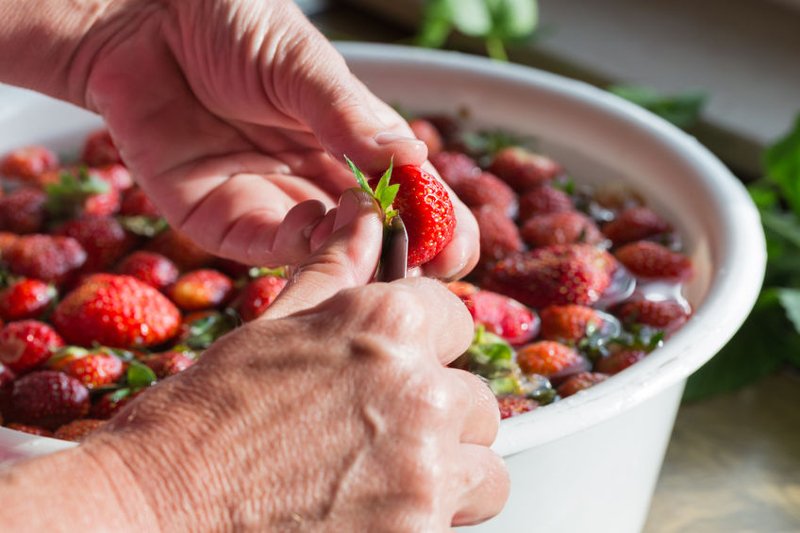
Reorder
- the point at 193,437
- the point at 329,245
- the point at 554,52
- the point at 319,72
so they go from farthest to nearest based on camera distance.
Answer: the point at 554,52 → the point at 319,72 → the point at 329,245 → the point at 193,437

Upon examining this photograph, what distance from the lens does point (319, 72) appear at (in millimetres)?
811

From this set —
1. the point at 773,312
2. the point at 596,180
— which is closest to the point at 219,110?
the point at 596,180

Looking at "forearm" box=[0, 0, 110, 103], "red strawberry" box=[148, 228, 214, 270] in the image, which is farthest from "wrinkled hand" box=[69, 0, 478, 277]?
"red strawberry" box=[148, 228, 214, 270]

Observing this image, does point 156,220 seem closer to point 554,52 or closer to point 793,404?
point 793,404

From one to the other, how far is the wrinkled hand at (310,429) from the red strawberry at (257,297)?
425 mm

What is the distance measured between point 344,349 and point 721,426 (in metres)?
0.87

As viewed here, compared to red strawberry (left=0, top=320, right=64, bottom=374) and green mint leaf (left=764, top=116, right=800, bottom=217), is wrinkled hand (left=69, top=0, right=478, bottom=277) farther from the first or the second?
green mint leaf (left=764, top=116, right=800, bottom=217)


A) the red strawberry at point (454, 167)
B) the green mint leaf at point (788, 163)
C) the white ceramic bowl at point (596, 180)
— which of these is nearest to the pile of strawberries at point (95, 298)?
the white ceramic bowl at point (596, 180)

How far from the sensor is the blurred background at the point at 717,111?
1.21 meters

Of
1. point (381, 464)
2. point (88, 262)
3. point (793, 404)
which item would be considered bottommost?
point (793, 404)

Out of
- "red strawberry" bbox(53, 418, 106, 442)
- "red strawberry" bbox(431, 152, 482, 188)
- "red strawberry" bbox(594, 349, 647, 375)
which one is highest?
"red strawberry" bbox(53, 418, 106, 442)

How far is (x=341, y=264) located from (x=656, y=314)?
50 cm

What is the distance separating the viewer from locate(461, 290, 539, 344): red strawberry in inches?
38.5

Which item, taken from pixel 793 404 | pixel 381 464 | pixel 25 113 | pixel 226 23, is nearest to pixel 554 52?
pixel 793 404
